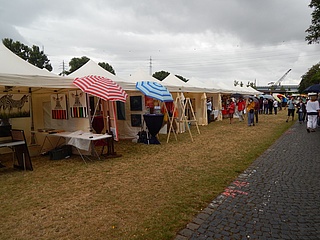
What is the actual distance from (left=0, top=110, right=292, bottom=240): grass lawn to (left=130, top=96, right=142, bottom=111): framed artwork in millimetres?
3155

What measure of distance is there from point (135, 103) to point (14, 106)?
442cm

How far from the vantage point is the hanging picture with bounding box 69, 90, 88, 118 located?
23.5 ft

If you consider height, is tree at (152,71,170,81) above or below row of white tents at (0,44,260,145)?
above

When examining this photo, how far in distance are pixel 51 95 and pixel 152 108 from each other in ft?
13.2

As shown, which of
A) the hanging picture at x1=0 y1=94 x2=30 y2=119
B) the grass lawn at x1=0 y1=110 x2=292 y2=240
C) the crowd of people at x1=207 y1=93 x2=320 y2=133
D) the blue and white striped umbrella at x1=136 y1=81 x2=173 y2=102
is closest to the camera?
the grass lawn at x1=0 y1=110 x2=292 y2=240

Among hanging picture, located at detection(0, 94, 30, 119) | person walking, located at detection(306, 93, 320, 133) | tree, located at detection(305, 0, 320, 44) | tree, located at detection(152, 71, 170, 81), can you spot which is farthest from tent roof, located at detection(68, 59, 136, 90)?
tree, located at detection(152, 71, 170, 81)

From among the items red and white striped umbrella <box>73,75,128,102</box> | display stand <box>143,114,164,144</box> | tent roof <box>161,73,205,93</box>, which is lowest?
display stand <box>143,114,164,144</box>

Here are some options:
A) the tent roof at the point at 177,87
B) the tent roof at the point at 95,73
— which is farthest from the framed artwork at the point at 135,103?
the tent roof at the point at 177,87

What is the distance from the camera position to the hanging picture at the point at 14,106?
292 inches

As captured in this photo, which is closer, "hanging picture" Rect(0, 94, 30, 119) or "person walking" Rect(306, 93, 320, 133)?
"hanging picture" Rect(0, 94, 30, 119)

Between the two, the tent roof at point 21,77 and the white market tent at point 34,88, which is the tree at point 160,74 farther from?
the tent roof at point 21,77

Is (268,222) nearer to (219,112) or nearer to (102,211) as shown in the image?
(102,211)

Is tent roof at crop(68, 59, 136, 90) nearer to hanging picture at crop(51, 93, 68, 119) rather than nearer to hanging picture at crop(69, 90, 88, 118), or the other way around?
hanging picture at crop(51, 93, 68, 119)

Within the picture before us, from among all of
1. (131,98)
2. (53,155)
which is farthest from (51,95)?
(131,98)
